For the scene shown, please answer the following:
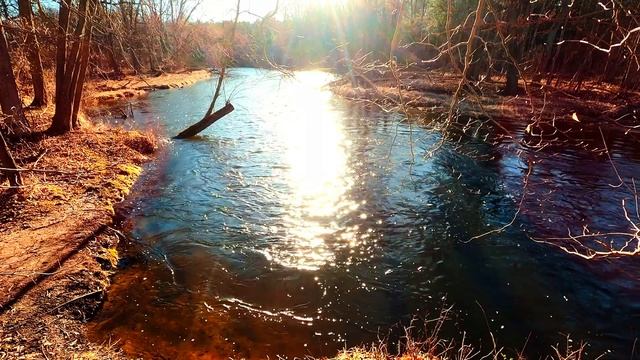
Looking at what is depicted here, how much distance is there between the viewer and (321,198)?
10.1 metres

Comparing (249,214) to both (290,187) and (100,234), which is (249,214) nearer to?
(290,187)

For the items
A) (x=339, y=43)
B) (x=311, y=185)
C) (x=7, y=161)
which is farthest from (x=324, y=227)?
(x=339, y=43)

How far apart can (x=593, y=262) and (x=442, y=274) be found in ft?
8.89

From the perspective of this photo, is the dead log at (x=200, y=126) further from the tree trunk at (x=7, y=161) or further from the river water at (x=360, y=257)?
the tree trunk at (x=7, y=161)

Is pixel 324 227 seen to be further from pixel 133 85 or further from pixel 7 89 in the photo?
pixel 133 85

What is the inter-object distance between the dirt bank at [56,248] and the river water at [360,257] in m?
0.34

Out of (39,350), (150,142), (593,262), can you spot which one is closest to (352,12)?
(150,142)

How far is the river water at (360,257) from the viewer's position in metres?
5.46

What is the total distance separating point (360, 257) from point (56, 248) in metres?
5.10

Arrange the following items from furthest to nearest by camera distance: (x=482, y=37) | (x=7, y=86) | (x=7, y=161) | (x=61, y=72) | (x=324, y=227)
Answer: (x=61, y=72)
(x=7, y=86)
(x=324, y=227)
(x=7, y=161)
(x=482, y=37)

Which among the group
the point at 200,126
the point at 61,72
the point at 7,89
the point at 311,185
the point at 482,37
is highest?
the point at 482,37

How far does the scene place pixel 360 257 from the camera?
24.2 ft

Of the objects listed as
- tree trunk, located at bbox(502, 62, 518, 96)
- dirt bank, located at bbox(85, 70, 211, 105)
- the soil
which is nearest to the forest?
the soil

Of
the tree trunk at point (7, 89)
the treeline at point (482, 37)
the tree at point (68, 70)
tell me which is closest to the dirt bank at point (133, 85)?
the tree at point (68, 70)
